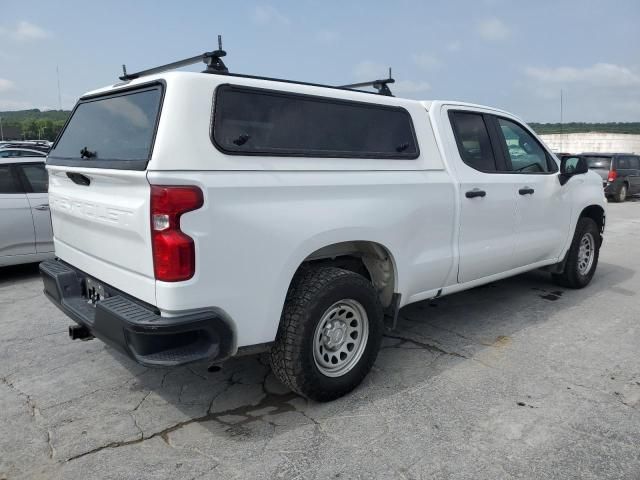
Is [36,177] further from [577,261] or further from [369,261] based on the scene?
[577,261]

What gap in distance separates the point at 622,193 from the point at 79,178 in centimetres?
1847

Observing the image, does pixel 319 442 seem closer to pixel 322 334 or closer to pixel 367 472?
pixel 367 472

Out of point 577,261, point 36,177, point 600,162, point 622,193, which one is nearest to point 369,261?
point 577,261

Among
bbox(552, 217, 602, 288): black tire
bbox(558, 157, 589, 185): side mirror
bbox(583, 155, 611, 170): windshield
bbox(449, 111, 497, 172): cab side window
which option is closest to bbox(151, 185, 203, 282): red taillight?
bbox(449, 111, 497, 172): cab side window

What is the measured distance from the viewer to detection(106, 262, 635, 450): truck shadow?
3.13 meters

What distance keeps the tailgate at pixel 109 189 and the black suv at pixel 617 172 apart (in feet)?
54.6

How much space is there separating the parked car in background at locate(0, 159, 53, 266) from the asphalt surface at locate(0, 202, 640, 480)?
182 centimetres

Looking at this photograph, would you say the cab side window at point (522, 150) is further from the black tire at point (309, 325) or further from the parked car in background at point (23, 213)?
the parked car in background at point (23, 213)

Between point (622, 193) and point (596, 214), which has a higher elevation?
point (596, 214)

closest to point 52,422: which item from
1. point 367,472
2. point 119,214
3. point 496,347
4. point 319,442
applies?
point 119,214

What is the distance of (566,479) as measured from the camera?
256cm

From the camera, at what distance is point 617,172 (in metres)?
17.0

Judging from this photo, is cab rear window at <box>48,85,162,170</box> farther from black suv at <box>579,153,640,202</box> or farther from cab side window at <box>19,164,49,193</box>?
black suv at <box>579,153,640,202</box>

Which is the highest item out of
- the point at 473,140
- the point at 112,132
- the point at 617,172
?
the point at 112,132
